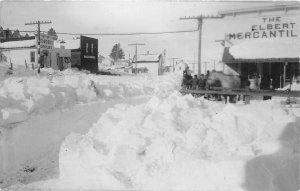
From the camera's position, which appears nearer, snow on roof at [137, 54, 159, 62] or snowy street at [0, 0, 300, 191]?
snowy street at [0, 0, 300, 191]

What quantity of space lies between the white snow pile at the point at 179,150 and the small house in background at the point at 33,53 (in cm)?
3081

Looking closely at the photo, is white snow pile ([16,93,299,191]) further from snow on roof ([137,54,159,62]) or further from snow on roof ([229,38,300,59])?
snow on roof ([137,54,159,62])

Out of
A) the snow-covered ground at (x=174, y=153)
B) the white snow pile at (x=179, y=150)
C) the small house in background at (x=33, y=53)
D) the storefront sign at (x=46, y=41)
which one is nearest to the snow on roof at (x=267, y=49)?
the snow-covered ground at (x=174, y=153)

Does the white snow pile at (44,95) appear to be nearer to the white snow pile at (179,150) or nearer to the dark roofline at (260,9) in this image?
the white snow pile at (179,150)

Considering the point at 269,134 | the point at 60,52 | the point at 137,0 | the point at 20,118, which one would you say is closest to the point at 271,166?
the point at 269,134

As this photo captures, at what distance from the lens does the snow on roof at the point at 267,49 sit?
57.9ft

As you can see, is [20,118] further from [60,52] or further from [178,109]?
[60,52]

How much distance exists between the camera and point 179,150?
21.3ft

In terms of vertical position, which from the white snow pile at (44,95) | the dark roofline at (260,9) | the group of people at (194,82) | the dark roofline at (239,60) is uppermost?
the dark roofline at (260,9)

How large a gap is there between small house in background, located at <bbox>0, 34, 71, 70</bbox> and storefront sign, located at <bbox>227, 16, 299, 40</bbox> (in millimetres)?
23736

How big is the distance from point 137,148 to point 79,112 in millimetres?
6854

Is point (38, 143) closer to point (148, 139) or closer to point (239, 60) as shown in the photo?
point (148, 139)

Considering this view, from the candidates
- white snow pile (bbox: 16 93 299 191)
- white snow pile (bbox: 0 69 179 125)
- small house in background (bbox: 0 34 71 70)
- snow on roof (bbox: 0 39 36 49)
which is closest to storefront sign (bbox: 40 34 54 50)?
small house in background (bbox: 0 34 71 70)

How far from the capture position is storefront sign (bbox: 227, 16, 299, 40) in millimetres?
18484
